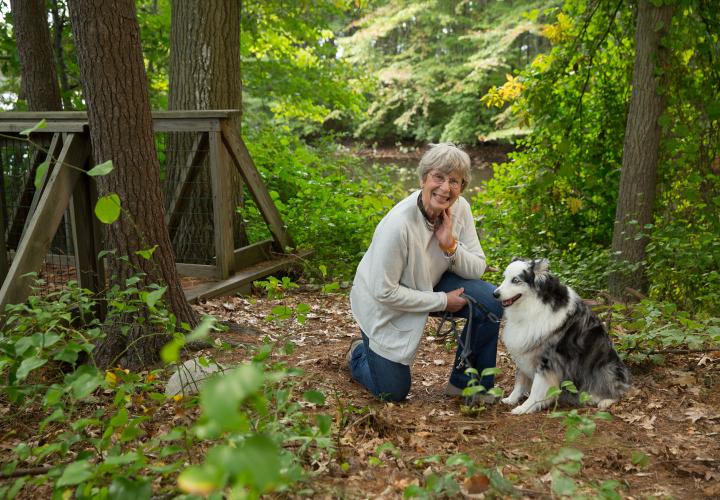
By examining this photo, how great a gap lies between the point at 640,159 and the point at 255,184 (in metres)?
3.69

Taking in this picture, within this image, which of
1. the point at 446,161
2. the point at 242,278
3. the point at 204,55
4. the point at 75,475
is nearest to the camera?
the point at 75,475

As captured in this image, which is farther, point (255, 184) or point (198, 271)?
point (255, 184)

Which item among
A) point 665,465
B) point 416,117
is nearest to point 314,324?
point 665,465

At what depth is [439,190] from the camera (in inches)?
137

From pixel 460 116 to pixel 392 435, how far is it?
23378 millimetres

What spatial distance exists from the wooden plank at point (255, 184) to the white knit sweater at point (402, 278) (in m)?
2.48

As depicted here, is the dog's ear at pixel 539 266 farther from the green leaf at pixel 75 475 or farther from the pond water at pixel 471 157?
the pond water at pixel 471 157

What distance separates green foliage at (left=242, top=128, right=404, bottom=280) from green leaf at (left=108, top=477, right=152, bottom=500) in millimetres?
4730

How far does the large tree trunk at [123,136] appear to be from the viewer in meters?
3.65

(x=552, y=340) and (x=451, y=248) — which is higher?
(x=451, y=248)

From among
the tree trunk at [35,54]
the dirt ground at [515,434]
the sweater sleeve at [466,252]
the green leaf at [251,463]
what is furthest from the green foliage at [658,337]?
the tree trunk at [35,54]

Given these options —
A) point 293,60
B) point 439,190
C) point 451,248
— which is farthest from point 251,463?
point 293,60

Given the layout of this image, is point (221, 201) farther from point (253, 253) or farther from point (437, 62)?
point (437, 62)

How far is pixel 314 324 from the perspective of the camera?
17.5ft
